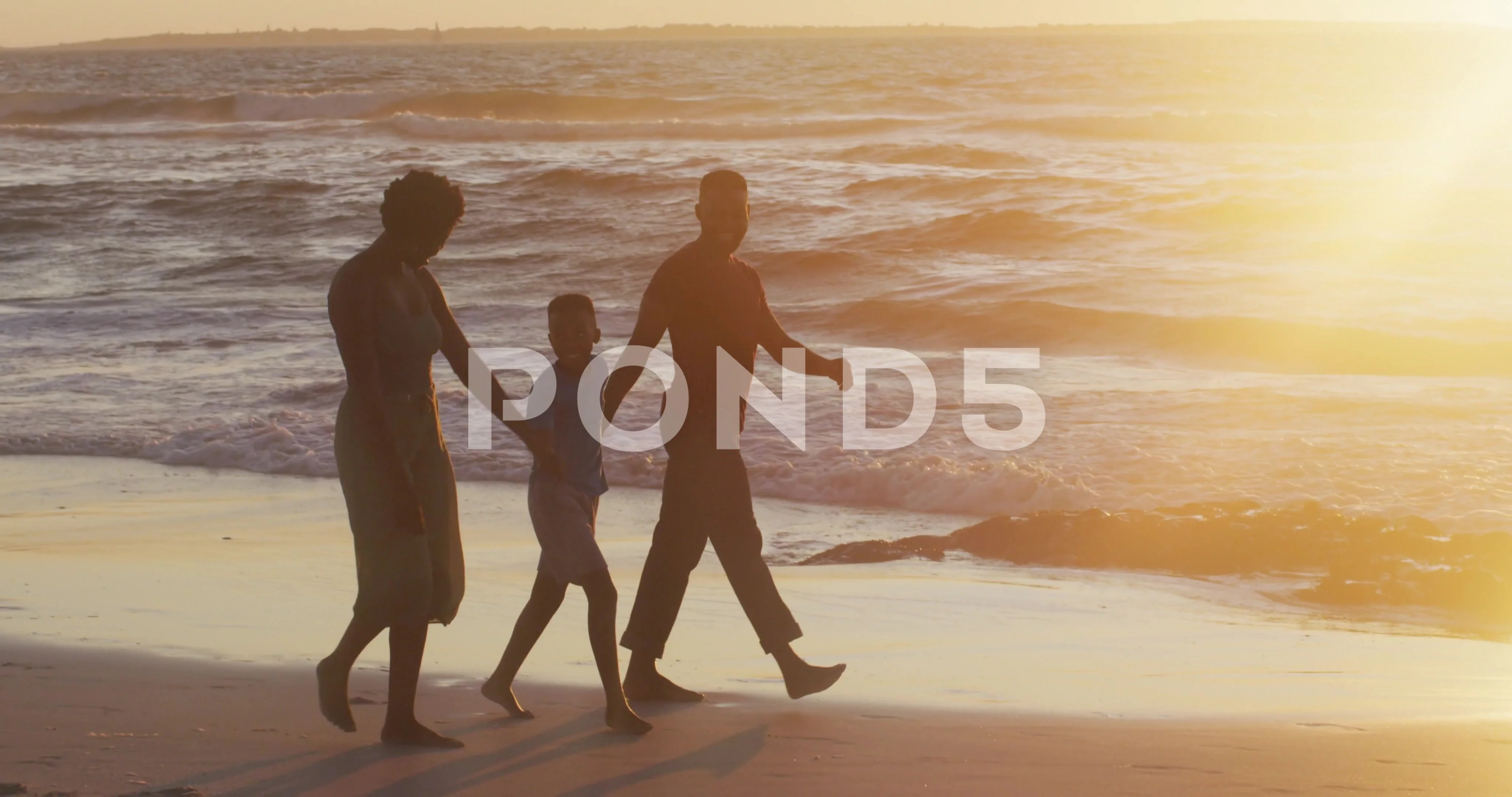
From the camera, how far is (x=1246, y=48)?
7719 centimetres

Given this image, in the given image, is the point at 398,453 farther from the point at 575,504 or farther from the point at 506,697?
the point at 506,697

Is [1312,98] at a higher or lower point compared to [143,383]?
higher

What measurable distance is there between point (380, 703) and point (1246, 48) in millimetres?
Result: 80213

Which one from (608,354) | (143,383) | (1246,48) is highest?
(1246,48)

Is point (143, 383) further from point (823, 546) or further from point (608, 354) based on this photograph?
point (608, 354)

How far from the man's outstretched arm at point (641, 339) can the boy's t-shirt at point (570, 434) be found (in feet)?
0.30

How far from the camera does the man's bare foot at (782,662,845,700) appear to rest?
4.13 metres

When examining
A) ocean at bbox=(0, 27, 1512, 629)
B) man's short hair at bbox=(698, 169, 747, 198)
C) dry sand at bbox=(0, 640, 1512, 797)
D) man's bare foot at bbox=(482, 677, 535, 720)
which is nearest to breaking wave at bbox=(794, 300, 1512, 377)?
ocean at bbox=(0, 27, 1512, 629)

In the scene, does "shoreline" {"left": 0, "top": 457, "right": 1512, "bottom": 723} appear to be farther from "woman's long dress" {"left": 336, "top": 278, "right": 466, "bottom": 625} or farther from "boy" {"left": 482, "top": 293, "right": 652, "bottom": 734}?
"woman's long dress" {"left": 336, "top": 278, "right": 466, "bottom": 625}

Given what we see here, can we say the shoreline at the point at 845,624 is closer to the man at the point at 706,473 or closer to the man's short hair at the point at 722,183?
the man at the point at 706,473

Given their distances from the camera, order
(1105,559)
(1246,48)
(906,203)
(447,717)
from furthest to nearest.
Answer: (1246,48), (906,203), (1105,559), (447,717)

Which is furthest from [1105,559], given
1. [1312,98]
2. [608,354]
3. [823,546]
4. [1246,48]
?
[1246,48]

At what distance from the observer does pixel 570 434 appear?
3.88m

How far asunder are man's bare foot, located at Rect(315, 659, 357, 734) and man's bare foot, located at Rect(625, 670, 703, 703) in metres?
0.86
